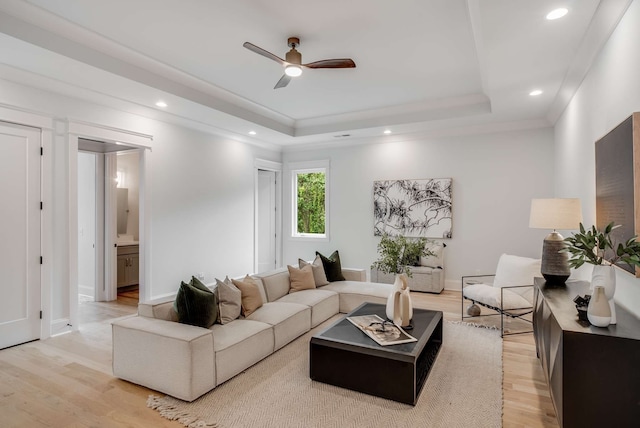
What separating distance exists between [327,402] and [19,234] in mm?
3477

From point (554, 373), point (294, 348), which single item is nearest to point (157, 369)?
point (294, 348)

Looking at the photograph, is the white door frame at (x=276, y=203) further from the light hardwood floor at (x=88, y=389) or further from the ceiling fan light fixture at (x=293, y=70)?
the ceiling fan light fixture at (x=293, y=70)

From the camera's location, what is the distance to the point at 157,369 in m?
2.58

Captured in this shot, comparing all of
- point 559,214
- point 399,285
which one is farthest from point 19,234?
point 559,214

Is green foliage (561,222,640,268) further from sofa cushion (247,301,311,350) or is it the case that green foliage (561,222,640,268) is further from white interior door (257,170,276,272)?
white interior door (257,170,276,272)

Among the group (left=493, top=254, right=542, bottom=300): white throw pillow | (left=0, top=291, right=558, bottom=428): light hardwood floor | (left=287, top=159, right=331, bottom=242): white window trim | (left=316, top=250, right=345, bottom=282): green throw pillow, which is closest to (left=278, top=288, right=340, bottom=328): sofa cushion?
(left=316, top=250, right=345, bottom=282): green throw pillow

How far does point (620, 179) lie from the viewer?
2.28 metres

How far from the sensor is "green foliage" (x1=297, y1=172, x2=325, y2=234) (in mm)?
7508

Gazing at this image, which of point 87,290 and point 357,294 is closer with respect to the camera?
point 357,294

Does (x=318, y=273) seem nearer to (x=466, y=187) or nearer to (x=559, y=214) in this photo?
(x=559, y=214)

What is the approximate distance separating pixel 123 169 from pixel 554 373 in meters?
7.08

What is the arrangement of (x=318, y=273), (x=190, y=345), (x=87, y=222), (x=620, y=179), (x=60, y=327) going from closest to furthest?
(x=620, y=179), (x=190, y=345), (x=60, y=327), (x=318, y=273), (x=87, y=222)

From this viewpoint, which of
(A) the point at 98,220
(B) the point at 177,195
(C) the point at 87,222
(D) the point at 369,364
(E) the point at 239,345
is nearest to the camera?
(D) the point at 369,364

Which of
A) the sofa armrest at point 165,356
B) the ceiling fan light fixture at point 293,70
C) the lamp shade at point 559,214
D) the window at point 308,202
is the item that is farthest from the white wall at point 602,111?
the window at point 308,202
